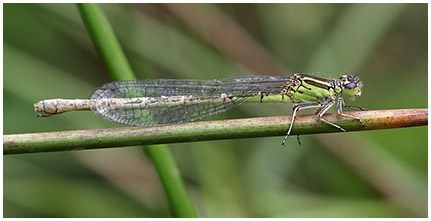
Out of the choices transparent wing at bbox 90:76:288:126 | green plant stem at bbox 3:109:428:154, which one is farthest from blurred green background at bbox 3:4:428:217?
green plant stem at bbox 3:109:428:154

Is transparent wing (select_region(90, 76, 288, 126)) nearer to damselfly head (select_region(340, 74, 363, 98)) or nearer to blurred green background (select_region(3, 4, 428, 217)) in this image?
damselfly head (select_region(340, 74, 363, 98))

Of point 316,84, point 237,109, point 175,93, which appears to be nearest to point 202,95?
point 175,93

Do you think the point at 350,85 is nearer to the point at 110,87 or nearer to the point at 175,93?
the point at 175,93

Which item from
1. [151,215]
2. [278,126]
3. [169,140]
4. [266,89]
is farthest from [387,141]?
[169,140]

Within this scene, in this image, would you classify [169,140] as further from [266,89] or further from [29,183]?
[29,183]

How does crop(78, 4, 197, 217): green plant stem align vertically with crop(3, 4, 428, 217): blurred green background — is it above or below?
below

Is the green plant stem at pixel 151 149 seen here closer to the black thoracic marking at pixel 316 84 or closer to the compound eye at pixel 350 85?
the black thoracic marking at pixel 316 84

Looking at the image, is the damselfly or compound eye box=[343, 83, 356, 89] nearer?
the damselfly
